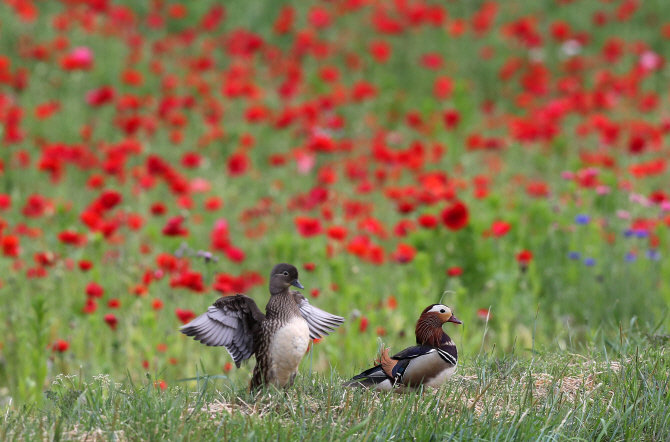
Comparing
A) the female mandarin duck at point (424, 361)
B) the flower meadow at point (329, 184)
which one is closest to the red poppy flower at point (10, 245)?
the flower meadow at point (329, 184)

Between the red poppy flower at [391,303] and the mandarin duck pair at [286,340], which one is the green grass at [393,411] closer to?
the mandarin duck pair at [286,340]

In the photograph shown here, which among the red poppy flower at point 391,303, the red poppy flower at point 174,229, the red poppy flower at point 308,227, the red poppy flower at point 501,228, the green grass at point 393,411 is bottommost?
the green grass at point 393,411

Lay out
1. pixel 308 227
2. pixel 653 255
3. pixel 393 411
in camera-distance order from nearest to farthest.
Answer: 1. pixel 393 411
2. pixel 653 255
3. pixel 308 227

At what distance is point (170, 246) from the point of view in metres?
5.16

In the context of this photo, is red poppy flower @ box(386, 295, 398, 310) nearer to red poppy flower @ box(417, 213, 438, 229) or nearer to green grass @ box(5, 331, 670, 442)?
red poppy flower @ box(417, 213, 438, 229)

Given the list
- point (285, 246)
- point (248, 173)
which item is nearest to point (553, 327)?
point (285, 246)

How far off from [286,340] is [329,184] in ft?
13.6

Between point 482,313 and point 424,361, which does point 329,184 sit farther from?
point 424,361

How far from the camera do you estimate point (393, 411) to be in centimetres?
233

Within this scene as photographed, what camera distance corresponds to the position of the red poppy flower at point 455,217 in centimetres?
481

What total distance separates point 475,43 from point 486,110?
216 centimetres

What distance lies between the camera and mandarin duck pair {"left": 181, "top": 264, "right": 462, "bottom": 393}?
236 centimetres

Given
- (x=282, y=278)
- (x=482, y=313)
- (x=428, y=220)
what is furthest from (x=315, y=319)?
(x=428, y=220)

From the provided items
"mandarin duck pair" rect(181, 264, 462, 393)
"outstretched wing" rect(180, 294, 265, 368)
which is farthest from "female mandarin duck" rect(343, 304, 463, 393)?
"outstretched wing" rect(180, 294, 265, 368)
